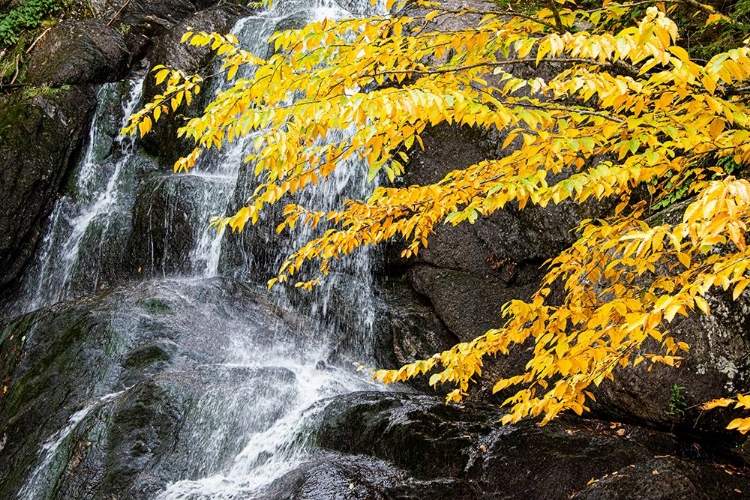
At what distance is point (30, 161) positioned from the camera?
9.61 metres

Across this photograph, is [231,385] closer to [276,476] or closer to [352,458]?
[276,476]

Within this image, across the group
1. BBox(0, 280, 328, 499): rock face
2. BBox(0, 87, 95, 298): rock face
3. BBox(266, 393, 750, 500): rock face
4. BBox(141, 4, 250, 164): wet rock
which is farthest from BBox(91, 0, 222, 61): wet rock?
BBox(266, 393, 750, 500): rock face

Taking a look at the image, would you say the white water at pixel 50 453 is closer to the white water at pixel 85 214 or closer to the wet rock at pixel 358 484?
the wet rock at pixel 358 484

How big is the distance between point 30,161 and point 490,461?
29.2 ft

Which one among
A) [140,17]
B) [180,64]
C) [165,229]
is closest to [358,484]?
[165,229]

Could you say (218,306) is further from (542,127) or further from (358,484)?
(542,127)

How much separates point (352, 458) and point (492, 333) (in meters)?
1.89

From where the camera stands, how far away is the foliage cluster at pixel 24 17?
11.2 metres

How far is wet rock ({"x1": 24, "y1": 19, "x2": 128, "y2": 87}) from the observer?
10.5m

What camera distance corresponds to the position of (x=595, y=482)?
144 inches

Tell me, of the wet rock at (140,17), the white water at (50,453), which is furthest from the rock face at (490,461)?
the wet rock at (140,17)

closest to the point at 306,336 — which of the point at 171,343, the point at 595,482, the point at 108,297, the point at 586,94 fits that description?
the point at 171,343

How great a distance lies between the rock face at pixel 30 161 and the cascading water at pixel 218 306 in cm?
30

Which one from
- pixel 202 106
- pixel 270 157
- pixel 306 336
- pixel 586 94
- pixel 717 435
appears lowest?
pixel 306 336
